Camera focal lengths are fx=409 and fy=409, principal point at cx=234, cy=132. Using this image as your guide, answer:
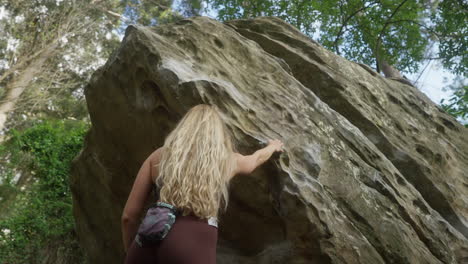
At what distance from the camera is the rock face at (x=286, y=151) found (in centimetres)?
410

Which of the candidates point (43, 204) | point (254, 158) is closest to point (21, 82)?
point (43, 204)

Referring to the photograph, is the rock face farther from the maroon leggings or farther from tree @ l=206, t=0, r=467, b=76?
tree @ l=206, t=0, r=467, b=76

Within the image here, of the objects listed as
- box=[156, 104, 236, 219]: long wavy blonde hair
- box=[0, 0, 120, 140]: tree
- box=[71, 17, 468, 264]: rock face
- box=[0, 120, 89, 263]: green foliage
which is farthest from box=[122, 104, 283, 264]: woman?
box=[0, 0, 120, 140]: tree

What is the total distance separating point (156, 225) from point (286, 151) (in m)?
1.98

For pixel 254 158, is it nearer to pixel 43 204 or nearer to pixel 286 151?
pixel 286 151

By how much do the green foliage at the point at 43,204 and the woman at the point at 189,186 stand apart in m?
7.49

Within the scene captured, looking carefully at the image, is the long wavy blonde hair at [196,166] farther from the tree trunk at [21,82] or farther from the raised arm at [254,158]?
the tree trunk at [21,82]

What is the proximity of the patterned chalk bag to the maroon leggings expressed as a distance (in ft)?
0.10

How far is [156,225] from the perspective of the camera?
96.7 inches

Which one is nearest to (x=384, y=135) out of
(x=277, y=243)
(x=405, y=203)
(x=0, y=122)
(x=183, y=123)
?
(x=405, y=203)

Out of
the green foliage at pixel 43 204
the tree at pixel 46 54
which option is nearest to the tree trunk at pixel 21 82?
the tree at pixel 46 54

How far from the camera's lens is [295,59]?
21.8 ft

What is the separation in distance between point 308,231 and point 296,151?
2.96 feet

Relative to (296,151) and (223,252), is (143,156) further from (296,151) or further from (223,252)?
(296,151)
